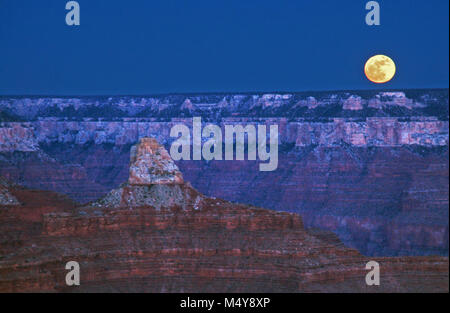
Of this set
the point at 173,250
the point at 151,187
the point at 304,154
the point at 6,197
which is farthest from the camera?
the point at 304,154

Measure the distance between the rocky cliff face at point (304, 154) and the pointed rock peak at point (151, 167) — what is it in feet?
83.0

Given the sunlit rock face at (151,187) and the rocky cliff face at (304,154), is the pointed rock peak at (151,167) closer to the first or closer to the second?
the sunlit rock face at (151,187)

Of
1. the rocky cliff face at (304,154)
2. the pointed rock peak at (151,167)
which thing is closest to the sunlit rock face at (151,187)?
the pointed rock peak at (151,167)

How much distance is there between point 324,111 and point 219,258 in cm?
5967

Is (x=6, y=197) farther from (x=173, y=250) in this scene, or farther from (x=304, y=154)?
(x=304, y=154)

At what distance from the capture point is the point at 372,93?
12494 cm

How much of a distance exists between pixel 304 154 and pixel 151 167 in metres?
51.1

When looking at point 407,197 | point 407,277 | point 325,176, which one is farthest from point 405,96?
point 407,277

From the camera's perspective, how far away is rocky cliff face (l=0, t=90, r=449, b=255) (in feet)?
336

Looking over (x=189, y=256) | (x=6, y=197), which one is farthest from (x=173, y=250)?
(x=6, y=197)

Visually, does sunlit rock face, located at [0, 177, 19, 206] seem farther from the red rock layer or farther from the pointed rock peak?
the pointed rock peak

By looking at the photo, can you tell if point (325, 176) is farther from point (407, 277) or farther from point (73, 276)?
point (73, 276)

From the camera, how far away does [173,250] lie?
69.4m

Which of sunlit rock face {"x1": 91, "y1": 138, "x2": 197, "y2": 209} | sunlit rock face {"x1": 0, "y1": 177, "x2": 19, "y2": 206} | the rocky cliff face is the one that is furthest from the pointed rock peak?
the rocky cliff face
